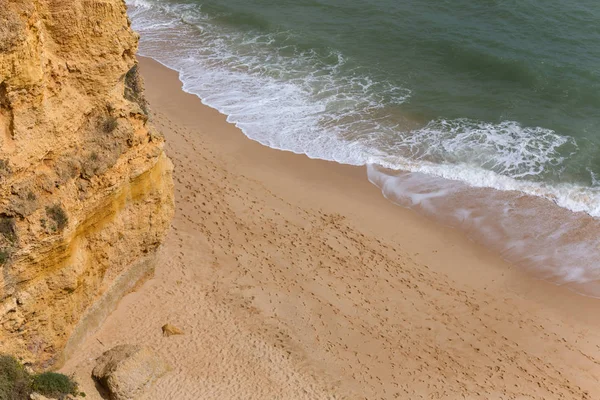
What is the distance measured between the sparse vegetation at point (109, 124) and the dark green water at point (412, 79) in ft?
33.4

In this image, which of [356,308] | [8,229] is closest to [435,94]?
[356,308]

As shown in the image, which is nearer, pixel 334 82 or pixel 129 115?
pixel 129 115

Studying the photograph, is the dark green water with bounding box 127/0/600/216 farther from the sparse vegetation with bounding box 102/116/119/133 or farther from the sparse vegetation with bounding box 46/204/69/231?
the sparse vegetation with bounding box 46/204/69/231

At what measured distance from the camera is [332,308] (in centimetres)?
1475

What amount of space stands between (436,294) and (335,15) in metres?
18.3

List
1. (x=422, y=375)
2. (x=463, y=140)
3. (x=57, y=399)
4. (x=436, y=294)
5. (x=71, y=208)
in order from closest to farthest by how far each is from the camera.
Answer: (x=57, y=399) < (x=71, y=208) < (x=422, y=375) < (x=436, y=294) < (x=463, y=140)

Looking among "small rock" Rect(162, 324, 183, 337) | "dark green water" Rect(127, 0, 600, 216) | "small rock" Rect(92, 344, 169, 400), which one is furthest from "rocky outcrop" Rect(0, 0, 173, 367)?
"dark green water" Rect(127, 0, 600, 216)

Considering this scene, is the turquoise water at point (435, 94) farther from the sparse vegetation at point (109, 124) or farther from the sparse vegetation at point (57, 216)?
the sparse vegetation at point (57, 216)

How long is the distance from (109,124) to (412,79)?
54.0ft

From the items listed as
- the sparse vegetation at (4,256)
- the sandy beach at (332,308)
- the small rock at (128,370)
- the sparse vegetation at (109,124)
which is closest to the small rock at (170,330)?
the sandy beach at (332,308)

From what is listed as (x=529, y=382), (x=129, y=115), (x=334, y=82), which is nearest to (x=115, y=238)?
(x=129, y=115)

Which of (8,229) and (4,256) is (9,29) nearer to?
(8,229)

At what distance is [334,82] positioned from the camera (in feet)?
83.6

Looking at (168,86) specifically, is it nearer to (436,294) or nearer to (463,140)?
(463,140)
